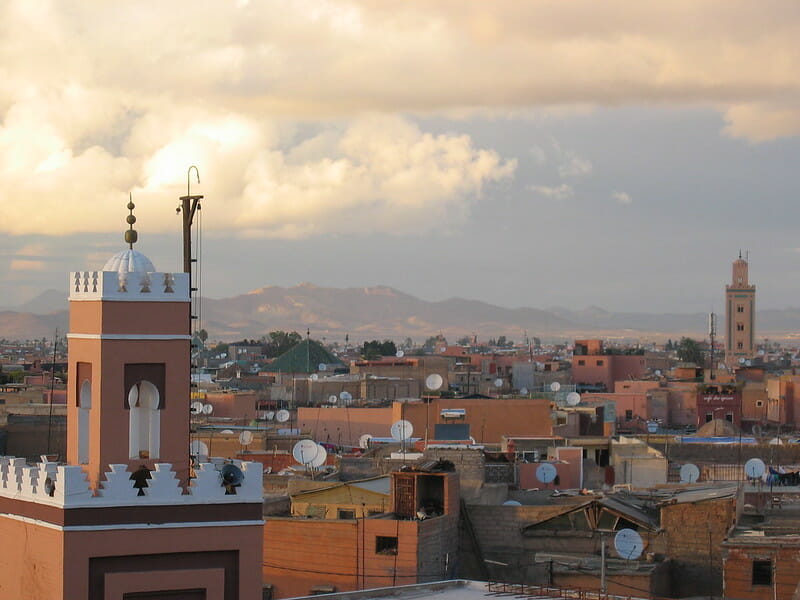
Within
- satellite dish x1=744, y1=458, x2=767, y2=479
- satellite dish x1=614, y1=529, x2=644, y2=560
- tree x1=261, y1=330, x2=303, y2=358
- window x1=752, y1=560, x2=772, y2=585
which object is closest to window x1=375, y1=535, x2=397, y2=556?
satellite dish x1=614, y1=529, x2=644, y2=560

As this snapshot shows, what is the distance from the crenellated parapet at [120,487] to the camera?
36.0 feet

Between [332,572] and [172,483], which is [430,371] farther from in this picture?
[172,483]

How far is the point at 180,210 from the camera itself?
43.5 ft

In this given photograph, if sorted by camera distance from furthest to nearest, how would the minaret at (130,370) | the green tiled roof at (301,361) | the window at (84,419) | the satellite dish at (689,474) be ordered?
the green tiled roof at (301,361) → the satellite dish at (689,474) → the window at (84,419) → the minaret at (130,370)

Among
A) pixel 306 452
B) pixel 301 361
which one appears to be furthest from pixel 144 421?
pixel 301 361

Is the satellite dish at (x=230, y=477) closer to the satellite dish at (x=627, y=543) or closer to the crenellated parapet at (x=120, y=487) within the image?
the crenellated parapet at (x=120, y=487)

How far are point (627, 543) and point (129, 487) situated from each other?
9.35 m

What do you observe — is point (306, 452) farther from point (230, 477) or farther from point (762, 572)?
point (230, 477)

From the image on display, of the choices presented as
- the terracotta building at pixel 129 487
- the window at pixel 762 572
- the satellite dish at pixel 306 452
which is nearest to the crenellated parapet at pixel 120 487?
the terracotta building at pixel 129 487

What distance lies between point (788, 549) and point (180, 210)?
9035mm

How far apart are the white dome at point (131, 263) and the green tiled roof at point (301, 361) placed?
200 feet

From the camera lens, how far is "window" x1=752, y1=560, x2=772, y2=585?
18.5 meters

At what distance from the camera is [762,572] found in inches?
731

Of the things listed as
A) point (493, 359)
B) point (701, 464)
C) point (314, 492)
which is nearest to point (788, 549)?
point (314, 492)
